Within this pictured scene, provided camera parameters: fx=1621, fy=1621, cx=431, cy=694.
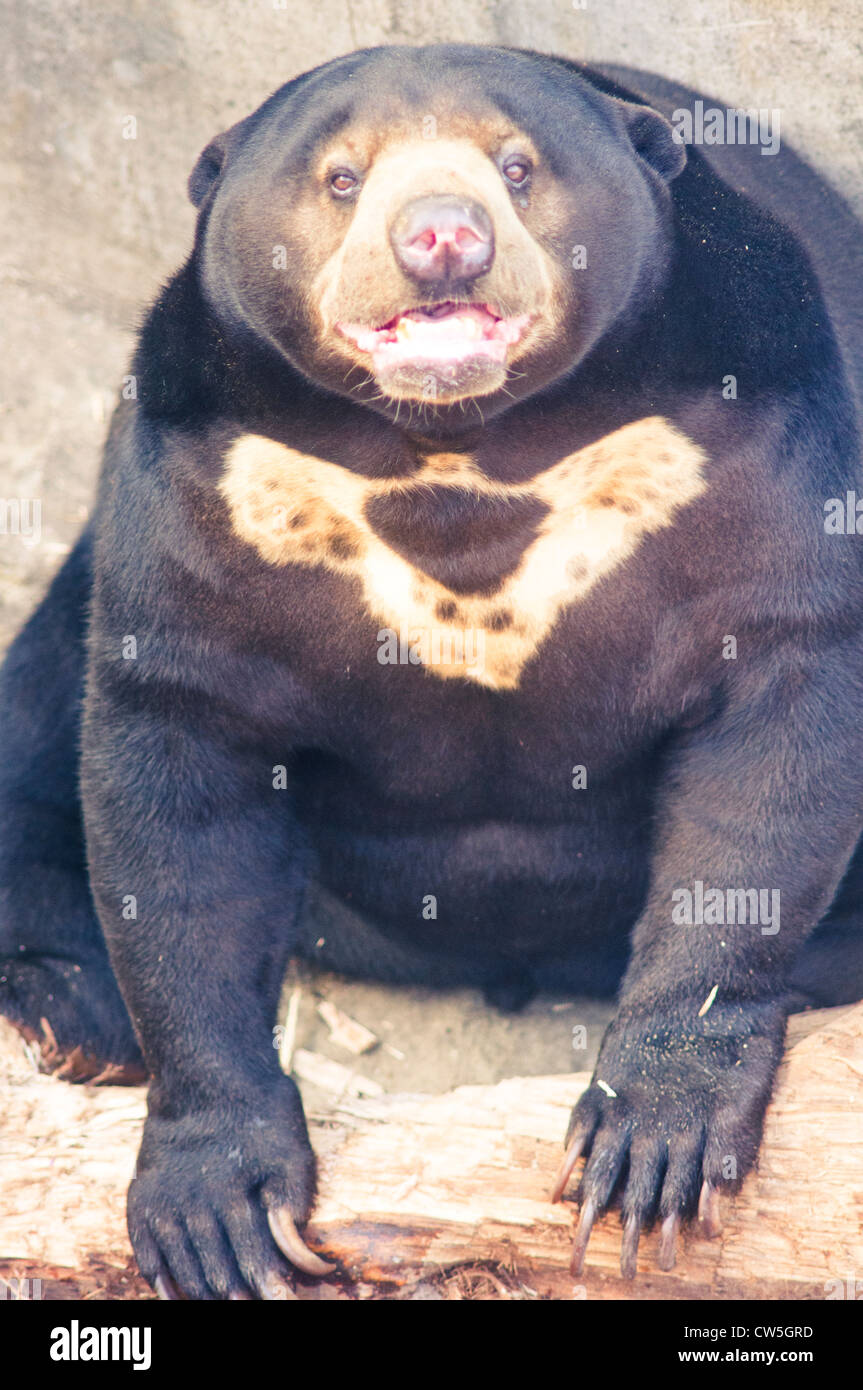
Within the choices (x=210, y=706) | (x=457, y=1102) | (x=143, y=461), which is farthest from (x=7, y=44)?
(x=457, y=1102)

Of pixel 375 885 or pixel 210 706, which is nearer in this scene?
pixel 210 706

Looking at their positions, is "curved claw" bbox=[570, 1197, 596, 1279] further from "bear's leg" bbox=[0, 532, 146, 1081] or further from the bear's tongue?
"bear's leg" bbox=[0, 532, 146, 1081]

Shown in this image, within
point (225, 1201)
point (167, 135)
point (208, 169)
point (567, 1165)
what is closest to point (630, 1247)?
point (567, 1165)

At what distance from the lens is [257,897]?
3680mm

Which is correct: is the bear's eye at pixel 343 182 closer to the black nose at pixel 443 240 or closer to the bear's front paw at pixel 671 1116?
the black nose at pixel 443 240

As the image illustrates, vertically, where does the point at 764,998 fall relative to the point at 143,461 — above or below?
below

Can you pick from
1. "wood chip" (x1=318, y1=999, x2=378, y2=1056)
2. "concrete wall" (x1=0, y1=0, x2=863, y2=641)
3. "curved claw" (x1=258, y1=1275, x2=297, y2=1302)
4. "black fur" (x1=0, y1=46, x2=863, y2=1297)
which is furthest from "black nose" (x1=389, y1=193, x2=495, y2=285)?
"wood chip" (x1=318, y1=999, x2=378, y2=1056)

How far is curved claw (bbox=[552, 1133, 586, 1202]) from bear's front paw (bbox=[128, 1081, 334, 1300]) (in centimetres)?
48

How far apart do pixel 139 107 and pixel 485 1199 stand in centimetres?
381

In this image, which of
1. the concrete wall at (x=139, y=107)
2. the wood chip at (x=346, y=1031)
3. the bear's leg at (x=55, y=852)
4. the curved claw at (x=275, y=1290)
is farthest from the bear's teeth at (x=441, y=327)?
the wood chip at (x=346, y=1031)

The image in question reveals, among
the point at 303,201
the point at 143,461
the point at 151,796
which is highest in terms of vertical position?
the point at 303,201

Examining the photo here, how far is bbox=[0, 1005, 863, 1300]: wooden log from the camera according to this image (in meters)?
3.04

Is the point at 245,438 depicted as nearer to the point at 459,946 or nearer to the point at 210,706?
the point at 210,706

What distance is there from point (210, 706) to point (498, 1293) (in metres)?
1.34
